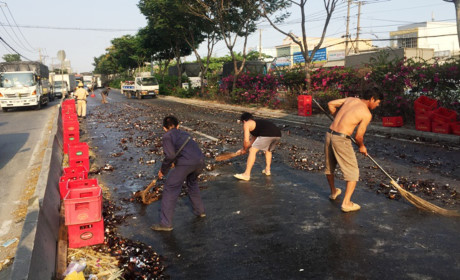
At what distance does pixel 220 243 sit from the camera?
4547mm

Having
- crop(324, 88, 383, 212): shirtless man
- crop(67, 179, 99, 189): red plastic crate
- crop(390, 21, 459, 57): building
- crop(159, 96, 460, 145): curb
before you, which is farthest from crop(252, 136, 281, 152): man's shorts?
crop(390, 21, 459, 57): building

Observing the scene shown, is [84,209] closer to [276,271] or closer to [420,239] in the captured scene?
[276,271]

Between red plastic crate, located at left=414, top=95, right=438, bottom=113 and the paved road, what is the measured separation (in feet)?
37.0

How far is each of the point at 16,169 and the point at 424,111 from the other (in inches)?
469

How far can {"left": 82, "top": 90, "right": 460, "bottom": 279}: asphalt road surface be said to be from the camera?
3879 mm

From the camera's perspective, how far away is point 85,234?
4.50m

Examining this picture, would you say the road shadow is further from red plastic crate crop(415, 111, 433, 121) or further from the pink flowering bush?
the pink flowering bush

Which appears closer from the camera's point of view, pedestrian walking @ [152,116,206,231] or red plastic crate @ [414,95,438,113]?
pedestrian walking @ [152,116,206,231]

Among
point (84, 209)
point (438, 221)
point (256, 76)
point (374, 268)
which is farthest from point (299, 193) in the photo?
point (256, 76)

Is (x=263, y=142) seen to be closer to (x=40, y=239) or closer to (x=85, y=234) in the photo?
(x=85, y=234)

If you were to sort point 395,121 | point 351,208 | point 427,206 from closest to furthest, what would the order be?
point 427,206 → point 351,208 → point 395,121

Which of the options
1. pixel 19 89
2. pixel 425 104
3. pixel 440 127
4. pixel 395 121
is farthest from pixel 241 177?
pixel 19 89

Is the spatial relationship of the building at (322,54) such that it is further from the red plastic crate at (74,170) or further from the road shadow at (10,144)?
the red plastic crate at (74,170)

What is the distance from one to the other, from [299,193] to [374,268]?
258 centimetres
